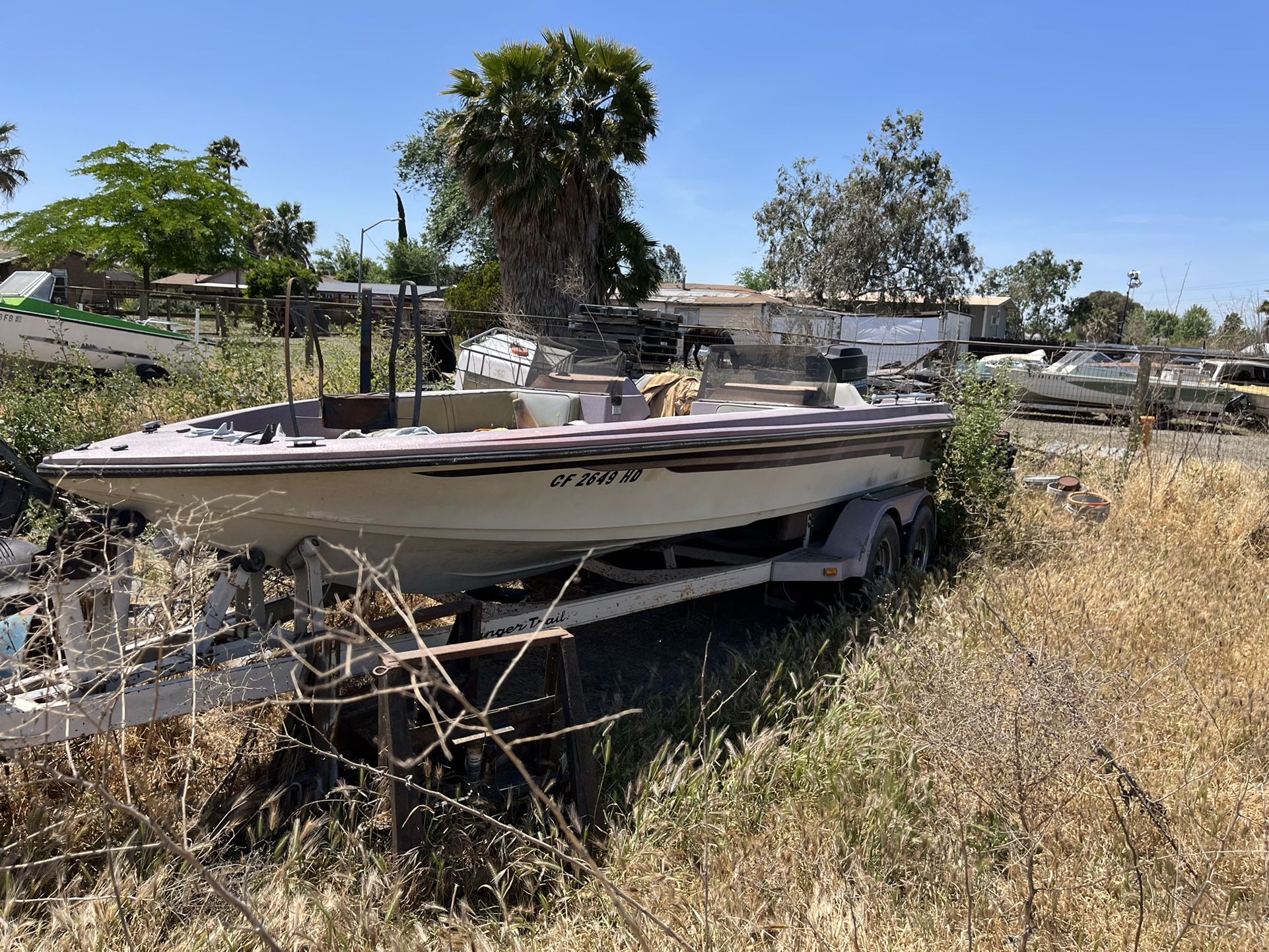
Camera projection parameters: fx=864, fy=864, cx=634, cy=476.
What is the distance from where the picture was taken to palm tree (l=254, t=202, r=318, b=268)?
52.2 m

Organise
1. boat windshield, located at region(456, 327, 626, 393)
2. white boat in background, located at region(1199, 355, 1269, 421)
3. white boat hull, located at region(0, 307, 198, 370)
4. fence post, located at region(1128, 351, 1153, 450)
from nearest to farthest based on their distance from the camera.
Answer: boat windshield, located at region(456, 327, 626, 393)
fence post, located at region(1128, 351, 1153, 450)
white boat hull, located at region(0, 307, 198, 370)
white boat in background, located at region(1199, 355, 1269, 421)

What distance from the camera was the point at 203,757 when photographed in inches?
125

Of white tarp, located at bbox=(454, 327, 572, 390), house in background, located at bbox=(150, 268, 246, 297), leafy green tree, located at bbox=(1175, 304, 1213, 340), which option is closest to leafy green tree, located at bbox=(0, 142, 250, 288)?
house in background, located at bbox=(150, 268, 246, 297)

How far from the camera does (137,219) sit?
24.7 meters

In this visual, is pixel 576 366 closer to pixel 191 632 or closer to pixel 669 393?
pixel 669 393

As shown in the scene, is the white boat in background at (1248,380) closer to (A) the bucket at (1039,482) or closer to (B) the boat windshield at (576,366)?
(A) the bucket at (1039,482)

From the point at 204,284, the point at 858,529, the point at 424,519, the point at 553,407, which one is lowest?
the point at 858,529

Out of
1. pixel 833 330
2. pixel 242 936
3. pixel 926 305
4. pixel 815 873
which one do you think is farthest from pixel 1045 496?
pixel 926 305

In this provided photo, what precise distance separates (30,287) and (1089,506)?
12261 millimetres

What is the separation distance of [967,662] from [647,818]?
175 centimetres

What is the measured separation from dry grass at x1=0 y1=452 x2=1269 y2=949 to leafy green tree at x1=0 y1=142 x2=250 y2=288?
25.7m

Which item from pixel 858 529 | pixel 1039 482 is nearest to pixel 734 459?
pixel 858 529

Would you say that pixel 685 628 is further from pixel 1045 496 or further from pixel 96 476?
pixel 1045 496

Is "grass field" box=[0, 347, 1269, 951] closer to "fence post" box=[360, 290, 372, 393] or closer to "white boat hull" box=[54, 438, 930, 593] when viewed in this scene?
"white boat hull" box=[54, 438, 930, 593]
